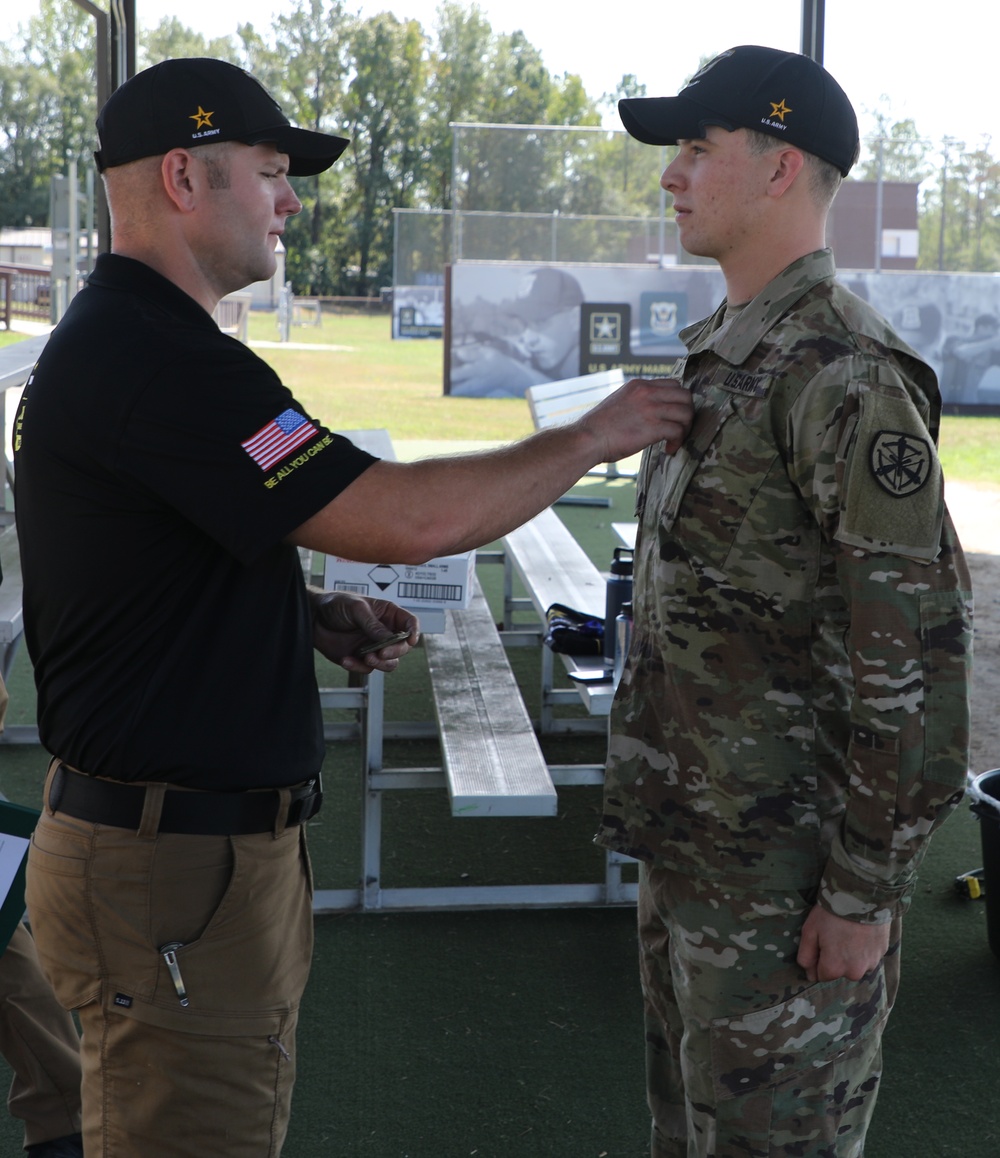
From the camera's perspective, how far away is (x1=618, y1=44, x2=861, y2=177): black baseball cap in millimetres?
1957

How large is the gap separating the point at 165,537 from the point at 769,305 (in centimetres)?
98

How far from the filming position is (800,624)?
190 cm

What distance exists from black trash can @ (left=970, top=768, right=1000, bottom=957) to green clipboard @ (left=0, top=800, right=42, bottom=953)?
2425 millimetres

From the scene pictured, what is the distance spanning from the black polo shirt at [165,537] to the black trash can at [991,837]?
2.22 m

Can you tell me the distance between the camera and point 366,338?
127 ft

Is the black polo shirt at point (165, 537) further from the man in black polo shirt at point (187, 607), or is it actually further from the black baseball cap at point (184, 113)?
the black baseball cap at point (184, 113)

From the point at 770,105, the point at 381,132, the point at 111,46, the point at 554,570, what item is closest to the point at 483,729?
the point at 554,570

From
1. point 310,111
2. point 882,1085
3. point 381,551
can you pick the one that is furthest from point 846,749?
point 310,111

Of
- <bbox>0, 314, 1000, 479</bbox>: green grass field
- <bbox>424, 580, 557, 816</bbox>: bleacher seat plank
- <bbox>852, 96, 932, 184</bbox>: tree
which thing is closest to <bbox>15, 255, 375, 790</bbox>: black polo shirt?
<bbox>424, 580, 557, 816</bbox>: bleacher seat plank

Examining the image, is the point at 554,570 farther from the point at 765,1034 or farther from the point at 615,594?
the point at 765,1034

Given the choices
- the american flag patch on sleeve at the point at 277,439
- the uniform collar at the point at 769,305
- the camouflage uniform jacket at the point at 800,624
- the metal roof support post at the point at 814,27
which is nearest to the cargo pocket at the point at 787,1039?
the camouflage uniform jacket at the point at 800,624

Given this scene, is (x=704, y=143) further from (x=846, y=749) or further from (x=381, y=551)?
(x=846, y=749)

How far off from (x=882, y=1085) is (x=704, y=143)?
7.45 feet

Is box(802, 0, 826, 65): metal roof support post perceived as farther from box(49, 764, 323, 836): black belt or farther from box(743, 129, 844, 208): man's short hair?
box(49, 764, 323, 836): black belt
